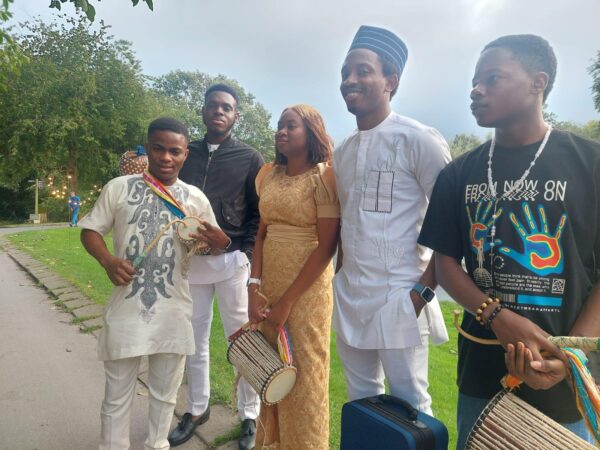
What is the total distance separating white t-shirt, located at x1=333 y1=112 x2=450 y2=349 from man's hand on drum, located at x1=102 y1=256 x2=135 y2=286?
3.70 feet

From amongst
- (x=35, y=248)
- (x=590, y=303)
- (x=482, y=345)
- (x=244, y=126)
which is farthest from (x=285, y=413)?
(x=244, y=126)

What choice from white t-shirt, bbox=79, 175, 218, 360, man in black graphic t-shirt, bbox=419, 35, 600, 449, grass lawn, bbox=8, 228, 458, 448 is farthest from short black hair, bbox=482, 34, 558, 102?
grass lawn, bbox=8, 228, 458, 448

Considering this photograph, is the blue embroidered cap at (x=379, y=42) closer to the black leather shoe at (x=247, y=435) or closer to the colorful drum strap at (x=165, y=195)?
the colorful drum strap at (x=165, y=195)

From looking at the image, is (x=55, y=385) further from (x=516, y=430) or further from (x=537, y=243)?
(x=537, y=243)

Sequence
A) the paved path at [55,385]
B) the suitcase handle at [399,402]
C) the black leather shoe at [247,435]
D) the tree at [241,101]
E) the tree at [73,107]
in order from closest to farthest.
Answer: the suitcase handle at [399,402] < the black leather shoe at [247,435] < the paved path at [55,385] < the tree at [73,107] < the tree at [241,101]

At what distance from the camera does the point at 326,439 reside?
258 centimetres

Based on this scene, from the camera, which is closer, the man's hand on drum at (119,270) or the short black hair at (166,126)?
the man's hand on drum at (119,270)

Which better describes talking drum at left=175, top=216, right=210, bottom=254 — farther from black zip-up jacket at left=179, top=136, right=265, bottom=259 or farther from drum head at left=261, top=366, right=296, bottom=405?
drum head at left=261, top=366, right=296, bottom=405

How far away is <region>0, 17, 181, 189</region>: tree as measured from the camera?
23750mm

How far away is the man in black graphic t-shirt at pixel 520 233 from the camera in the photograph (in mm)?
1531

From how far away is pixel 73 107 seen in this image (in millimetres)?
24594

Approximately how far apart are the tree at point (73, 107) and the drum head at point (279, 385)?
25.2m

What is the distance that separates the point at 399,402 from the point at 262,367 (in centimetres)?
77

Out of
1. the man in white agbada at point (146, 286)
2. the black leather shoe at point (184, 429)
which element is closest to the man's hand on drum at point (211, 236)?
→ the man in white agbada at point (146, 286)
